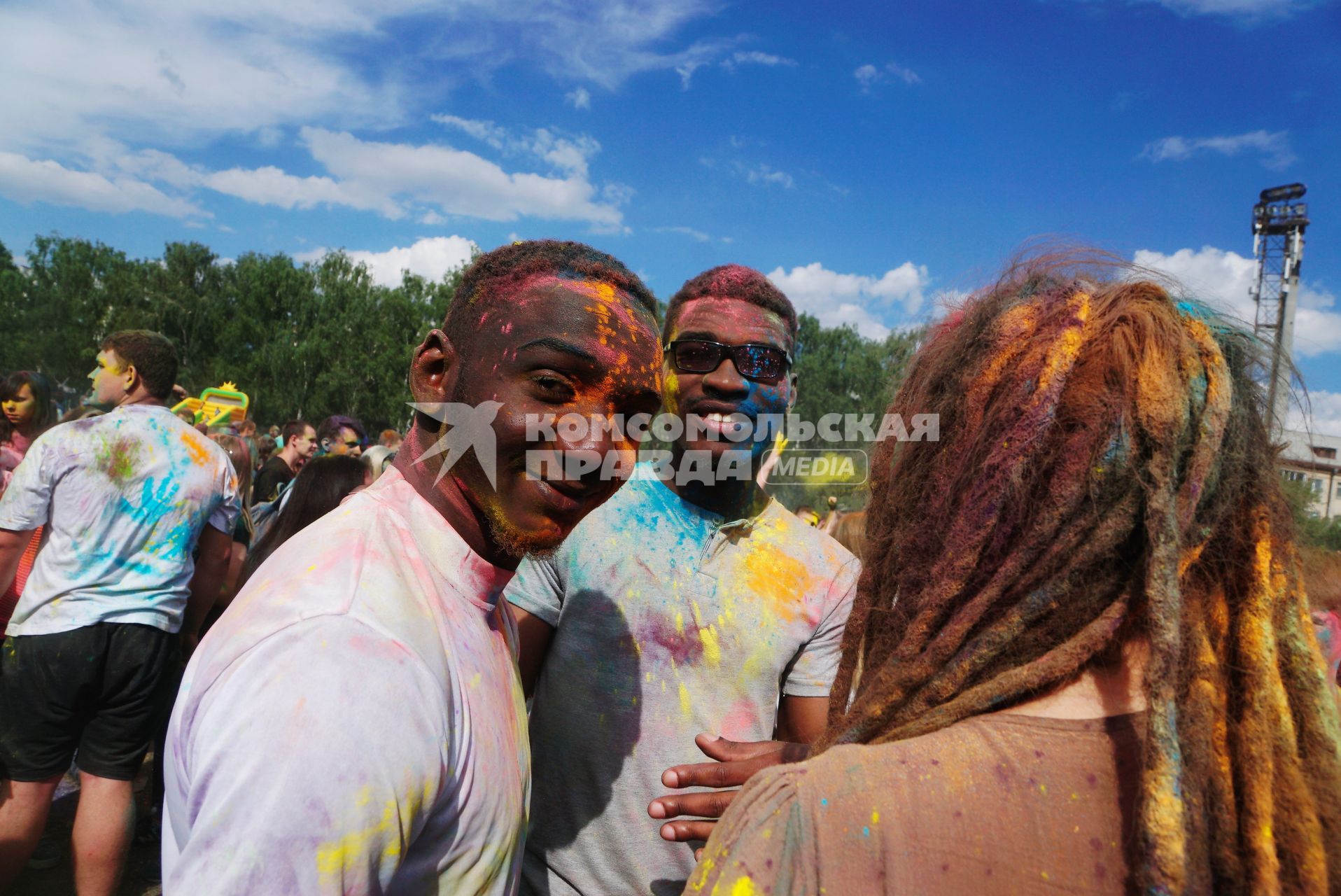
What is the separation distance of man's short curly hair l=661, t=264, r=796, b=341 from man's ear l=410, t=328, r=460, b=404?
1.26 meters

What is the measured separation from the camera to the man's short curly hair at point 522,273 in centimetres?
164

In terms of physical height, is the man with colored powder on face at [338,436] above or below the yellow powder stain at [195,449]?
above

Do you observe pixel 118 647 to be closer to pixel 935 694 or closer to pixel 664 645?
pixel 664 645

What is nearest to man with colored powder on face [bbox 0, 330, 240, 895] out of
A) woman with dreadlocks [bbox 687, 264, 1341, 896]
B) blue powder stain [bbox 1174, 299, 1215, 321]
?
woman with dreadlocks [bbox 687, 264, 1341, 896]

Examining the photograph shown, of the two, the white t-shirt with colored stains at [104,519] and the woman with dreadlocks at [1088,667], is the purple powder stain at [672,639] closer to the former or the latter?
the woman with dreadlocks at [1088,667]

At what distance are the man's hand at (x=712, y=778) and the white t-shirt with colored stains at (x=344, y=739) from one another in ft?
1.12

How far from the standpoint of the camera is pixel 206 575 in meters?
4.16

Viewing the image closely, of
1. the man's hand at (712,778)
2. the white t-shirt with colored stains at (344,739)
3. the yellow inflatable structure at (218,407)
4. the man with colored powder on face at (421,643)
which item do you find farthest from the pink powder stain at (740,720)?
the yellow inflatable structure at (218,407)

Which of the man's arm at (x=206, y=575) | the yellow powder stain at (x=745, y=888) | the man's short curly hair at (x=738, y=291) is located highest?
the man's short curly hair at (x=738, y=291)

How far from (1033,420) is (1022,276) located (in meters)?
0.39

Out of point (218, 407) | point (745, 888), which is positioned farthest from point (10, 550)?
point (218, 407)

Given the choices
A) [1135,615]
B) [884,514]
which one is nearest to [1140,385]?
[1135,615]

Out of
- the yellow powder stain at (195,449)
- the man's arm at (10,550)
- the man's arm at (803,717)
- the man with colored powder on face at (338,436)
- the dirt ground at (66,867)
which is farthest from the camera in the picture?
the man with colored powder on face at (338,436)
